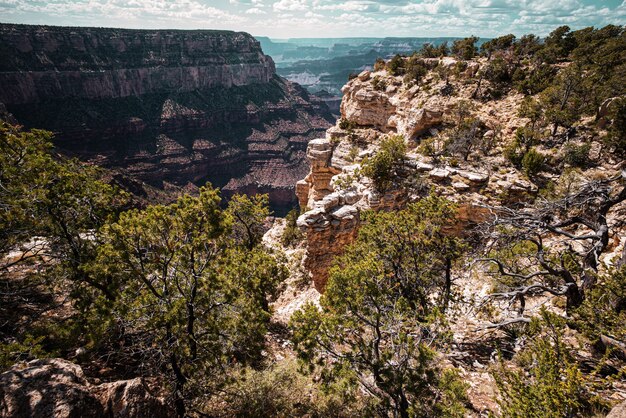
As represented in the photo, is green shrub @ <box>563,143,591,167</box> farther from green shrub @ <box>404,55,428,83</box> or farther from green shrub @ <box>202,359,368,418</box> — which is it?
green shrub @ <box>202,359,368,418</box>

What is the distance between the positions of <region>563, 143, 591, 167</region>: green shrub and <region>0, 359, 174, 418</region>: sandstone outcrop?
26.8m

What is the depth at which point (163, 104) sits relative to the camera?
118 metres

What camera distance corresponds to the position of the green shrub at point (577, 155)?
20.8m

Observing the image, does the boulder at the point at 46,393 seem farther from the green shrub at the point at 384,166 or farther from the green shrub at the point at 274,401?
the green shrub at the point at 384,166

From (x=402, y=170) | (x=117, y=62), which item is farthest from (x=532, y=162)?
(x=117, y=62)

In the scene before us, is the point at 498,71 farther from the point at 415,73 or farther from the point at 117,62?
the point at 117,62

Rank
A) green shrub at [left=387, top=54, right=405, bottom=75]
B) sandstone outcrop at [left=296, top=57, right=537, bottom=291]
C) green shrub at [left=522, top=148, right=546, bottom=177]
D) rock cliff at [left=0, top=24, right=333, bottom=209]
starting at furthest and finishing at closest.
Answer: rock cliff at [left=0, top=24, right=333, bottom=209] → green shrub at [left=387, top=54, right=405, bottom=75] → sandstone outcrop at [left=296, top=57, right=537, bottom=291] → green shrub at [left=522, top=148, right=546, bottom=177]

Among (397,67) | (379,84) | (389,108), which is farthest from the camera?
(397,67)

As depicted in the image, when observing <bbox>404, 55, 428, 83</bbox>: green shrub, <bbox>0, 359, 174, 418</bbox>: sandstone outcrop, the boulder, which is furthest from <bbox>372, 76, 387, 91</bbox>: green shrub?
the boulder

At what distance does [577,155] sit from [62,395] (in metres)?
28.4

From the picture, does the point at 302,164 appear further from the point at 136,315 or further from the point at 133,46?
the point at 136,315

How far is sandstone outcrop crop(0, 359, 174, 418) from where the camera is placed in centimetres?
664

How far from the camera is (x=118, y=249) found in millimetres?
9477

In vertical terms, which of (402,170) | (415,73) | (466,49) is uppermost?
(466,49)
